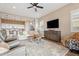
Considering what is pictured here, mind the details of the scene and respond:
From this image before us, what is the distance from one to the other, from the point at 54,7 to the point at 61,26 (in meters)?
0.47

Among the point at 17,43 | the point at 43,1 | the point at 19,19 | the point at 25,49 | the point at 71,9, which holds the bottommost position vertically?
the point at 25,49

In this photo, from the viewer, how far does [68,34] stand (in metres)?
2.15

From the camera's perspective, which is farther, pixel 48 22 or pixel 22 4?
pixel 48 22

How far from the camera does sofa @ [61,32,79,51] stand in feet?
7.04

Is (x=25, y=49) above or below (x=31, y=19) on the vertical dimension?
below

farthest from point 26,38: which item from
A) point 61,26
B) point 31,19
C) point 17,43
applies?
point 61,26

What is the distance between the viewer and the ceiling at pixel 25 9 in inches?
79.3

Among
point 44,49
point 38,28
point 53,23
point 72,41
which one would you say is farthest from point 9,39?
point 72,41

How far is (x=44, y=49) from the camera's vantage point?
2072 mm

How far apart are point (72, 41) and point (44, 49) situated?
2.52 ft

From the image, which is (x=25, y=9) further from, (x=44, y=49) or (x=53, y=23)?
(x=44, y=49)

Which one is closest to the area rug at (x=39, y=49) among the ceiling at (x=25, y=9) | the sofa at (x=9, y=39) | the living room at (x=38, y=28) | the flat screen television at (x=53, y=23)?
the living room at (x=38, y=28)

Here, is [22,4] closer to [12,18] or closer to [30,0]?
[30,0]

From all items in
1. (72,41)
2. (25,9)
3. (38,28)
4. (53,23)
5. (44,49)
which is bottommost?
(44,49)
